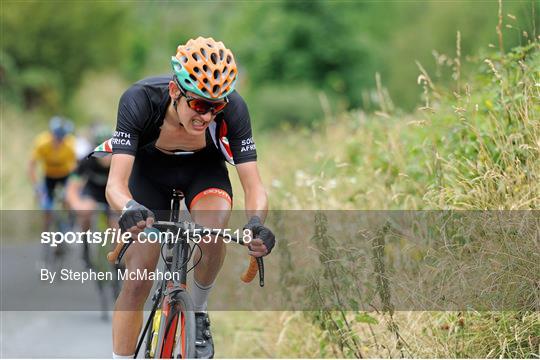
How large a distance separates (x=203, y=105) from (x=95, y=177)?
666 cm

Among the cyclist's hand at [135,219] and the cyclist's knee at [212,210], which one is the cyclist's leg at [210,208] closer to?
the cyclist's knee at [212,210]

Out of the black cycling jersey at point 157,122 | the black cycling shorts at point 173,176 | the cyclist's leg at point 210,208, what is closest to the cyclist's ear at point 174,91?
the black cycling jersey at point 157,122

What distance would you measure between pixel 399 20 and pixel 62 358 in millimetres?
56905

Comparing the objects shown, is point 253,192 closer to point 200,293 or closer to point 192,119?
point 192,119

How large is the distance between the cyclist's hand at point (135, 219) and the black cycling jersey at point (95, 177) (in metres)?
6.91

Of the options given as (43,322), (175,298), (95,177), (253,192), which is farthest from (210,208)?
(95,177)

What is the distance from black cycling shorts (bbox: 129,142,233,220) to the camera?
6121 millimetres

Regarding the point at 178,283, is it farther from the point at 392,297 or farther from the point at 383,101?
the point at 383,101

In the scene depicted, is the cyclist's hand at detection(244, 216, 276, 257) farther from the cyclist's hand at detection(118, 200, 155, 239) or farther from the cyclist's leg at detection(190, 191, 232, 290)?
the cyclist's leg at detection(190, 191, 232, 290)

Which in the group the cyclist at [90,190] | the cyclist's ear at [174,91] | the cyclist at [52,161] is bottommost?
the cyclist's ear at [174,91]

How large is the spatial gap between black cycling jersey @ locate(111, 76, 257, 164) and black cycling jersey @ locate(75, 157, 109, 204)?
19.5 ft

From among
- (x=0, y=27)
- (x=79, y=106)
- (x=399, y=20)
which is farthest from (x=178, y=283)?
(x=399, y=20)

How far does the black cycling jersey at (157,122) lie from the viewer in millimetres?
5668

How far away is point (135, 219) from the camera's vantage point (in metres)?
4.97
